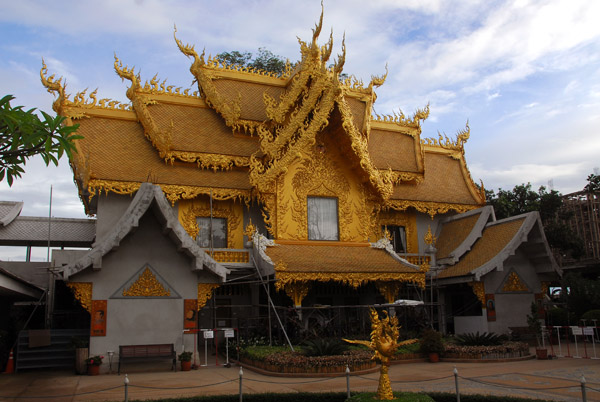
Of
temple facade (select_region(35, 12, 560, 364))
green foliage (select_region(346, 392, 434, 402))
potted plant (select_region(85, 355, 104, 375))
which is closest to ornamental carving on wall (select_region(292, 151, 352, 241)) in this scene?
temple facade (select_region(35, 12, 560, 364))

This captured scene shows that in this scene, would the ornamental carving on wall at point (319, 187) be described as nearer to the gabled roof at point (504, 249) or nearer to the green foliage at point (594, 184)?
the gabled roof at point (504, 249)

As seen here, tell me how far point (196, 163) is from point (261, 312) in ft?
15.8

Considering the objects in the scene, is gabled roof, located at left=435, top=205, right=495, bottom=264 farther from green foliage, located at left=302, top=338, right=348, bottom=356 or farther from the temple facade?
green foliage, located at left=302, top=338, right=348, bottom=356

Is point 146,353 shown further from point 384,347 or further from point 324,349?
point 384,347

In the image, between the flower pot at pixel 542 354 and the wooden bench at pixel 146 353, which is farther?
the flower pot at pixel 542 354

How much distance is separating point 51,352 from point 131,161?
18.9 feet

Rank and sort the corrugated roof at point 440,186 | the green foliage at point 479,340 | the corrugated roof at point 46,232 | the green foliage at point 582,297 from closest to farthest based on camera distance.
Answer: the green foliage at point 479,340 < the green foliage at point 582,297 < the corrugated roof at point 46,232 < the corrugated roof at point 440,186

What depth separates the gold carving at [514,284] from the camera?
16109 mm

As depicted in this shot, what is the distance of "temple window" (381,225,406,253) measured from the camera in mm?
18812

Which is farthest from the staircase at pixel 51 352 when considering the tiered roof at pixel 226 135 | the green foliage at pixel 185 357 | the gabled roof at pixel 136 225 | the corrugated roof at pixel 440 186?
the corrugated roof at pixel 440 186

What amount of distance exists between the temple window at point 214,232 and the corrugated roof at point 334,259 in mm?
1934

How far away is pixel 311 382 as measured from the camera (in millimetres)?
9969

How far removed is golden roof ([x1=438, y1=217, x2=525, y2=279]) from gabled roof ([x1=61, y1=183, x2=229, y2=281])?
7413 millimetres

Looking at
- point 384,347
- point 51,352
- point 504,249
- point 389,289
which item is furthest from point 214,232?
point 384,347
